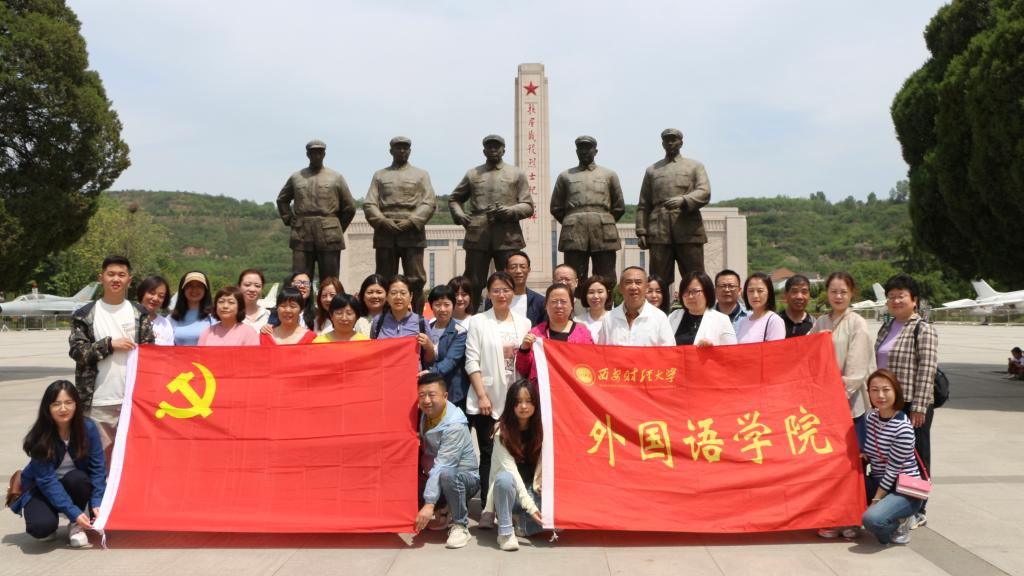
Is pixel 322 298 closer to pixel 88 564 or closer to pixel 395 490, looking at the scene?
pixel 395 490

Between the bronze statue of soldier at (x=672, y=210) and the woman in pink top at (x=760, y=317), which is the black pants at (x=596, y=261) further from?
the woman in pink top at (x=760, y=317)

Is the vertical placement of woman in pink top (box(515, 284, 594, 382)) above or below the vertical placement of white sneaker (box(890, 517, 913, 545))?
above

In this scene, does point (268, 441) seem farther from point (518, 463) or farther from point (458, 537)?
point (518, 463)

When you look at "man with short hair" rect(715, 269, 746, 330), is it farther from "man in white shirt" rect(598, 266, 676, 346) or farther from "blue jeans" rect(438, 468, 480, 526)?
"blue jeans" rect(438, 468, 480, 526)

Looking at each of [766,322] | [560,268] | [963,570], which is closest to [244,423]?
[560,268]

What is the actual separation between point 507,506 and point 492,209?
483 centimetres

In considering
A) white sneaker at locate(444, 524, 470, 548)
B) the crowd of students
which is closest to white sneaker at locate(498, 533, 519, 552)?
the crowd of students

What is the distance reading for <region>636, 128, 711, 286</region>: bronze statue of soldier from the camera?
935cm

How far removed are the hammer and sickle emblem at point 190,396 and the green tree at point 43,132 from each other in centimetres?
1105

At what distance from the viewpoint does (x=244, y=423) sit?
17.5ft

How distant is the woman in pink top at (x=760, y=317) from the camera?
5.88m

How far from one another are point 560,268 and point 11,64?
1199cm

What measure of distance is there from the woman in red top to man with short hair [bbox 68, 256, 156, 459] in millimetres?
916

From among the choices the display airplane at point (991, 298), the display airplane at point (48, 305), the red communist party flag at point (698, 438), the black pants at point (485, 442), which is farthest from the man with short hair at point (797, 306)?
the display airplane at point (48, 305)
